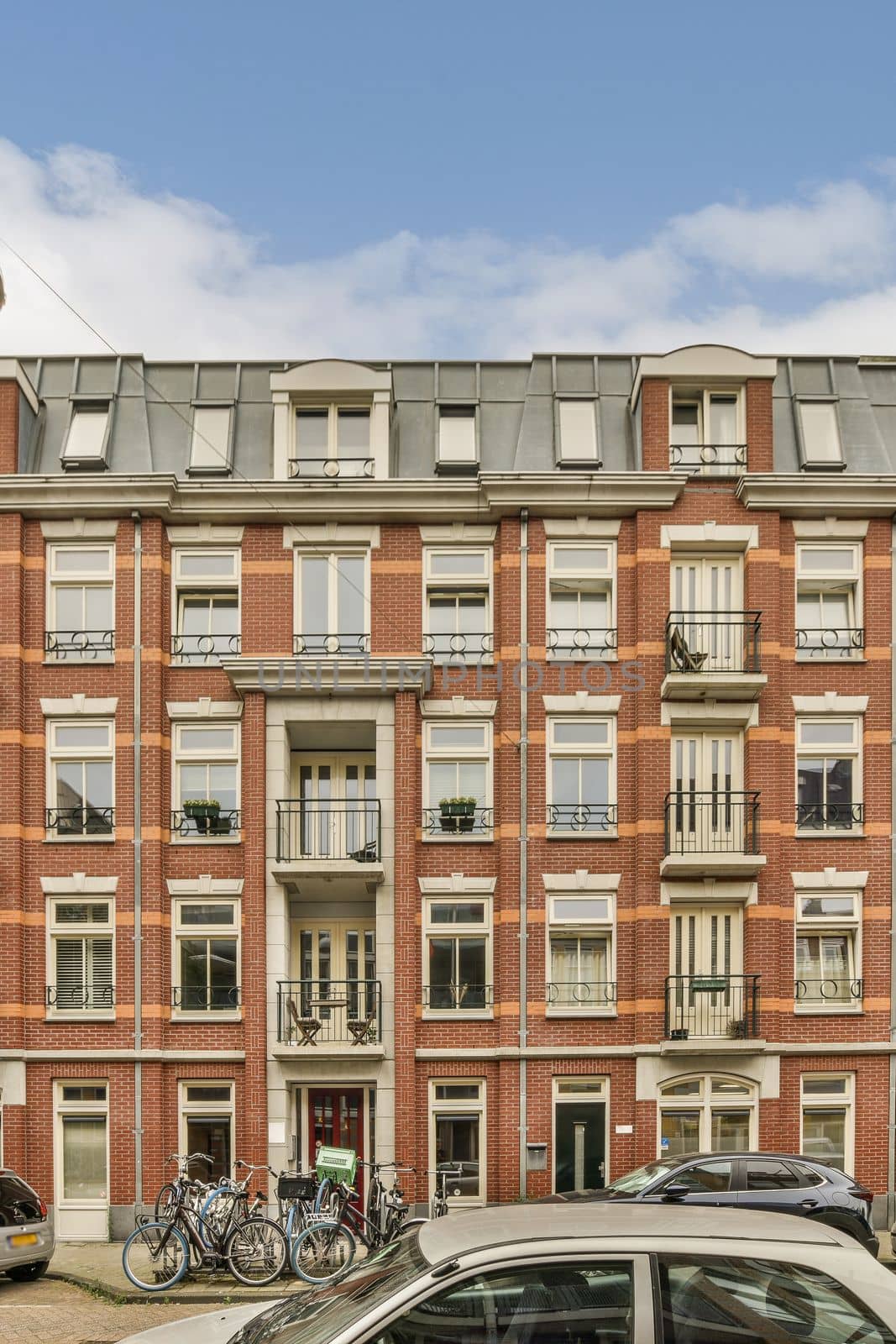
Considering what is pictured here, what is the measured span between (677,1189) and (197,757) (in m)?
9.84

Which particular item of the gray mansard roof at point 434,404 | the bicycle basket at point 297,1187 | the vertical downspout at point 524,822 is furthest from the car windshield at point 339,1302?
the gray mansard roof at point 434,404

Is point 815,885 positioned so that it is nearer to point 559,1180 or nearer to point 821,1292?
point 559,1180

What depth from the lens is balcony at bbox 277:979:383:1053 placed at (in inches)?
733

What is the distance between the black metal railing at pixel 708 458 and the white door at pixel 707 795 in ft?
14.2

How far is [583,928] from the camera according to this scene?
1938cm

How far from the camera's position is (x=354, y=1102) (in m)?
19.2

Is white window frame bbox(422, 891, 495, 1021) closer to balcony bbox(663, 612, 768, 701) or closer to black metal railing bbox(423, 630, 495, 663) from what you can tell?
black metal railing bbox(423, 630, 495, 663)

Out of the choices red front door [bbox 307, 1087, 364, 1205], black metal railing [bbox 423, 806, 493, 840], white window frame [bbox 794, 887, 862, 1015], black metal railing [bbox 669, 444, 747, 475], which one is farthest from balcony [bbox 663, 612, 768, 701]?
red front door [bbox 307, 1087, 364, 1205]

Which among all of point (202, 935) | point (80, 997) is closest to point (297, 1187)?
point (202, 935)

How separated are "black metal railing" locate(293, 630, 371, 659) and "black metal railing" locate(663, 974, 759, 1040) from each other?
7.08 metres

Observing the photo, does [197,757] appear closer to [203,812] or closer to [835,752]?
[203,812]

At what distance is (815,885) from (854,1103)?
11.1ft

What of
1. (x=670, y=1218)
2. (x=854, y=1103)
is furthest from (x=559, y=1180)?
(x=670, y=1218)

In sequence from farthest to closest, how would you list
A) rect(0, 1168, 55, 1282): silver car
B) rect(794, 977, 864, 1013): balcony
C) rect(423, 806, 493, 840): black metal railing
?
rect(423, 806, 493, 840): black metal railing < rect(794, 977, 864, 1013): balcony < rect(0, 1168, 55, 1282): silver car
